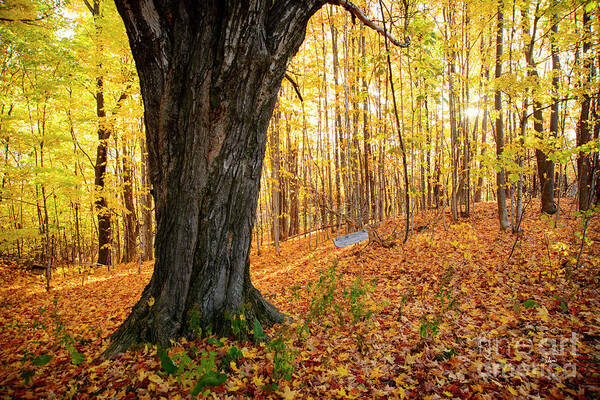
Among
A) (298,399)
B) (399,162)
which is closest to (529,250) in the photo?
(298,399)

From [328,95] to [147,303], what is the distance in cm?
873

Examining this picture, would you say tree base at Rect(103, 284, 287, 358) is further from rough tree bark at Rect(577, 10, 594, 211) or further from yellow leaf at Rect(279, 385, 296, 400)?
rough tree bark at Rect(577, 10, 594, 211)

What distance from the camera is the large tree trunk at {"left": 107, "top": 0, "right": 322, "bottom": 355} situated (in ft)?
7.84

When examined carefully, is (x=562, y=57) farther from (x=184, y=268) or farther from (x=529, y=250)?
(x=184, y=268)

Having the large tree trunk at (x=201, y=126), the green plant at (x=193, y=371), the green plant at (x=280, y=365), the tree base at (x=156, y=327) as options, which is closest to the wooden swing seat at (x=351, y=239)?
the tree base at (x=156, y=327)

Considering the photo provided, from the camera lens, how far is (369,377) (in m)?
2.40

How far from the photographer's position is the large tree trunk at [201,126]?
94.0 inches

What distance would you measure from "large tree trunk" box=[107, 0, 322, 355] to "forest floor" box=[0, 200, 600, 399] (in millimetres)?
Result: 426

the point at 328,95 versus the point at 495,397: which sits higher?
the point at 328,95

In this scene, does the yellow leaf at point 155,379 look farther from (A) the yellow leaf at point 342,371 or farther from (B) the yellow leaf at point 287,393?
(A) the yellow leaf at point 342,371

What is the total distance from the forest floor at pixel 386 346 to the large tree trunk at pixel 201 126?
1.40 ft

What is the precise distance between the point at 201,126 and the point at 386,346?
2.91m

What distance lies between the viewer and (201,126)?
2.43 m

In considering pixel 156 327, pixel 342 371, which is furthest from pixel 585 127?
pixel 156 327
